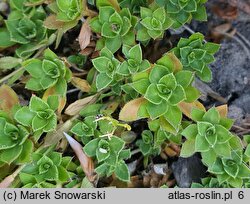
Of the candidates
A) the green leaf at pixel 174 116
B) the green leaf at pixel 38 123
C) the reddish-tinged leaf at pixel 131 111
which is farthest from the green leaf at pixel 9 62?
the green leaf at pixel 174 116

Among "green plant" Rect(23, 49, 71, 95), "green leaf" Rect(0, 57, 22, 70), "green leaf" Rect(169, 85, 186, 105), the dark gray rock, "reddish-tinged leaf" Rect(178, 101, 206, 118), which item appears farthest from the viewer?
"green leaf" Rect(0, 57, 22, 70)

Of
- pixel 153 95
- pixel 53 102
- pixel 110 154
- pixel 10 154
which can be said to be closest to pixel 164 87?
pixel 153 95

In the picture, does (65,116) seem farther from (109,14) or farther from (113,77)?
(109,14)

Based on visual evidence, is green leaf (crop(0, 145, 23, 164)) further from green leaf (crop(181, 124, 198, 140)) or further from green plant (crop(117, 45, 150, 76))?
green leaf (crop(181, 124, 198, 140))

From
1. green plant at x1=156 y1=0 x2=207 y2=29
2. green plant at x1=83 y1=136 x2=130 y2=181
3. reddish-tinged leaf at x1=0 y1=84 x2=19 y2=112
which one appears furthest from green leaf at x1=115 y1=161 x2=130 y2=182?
green plant at x1=156 y1=0 x2=207 y2=29

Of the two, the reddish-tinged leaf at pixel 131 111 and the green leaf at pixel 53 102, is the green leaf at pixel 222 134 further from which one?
the green leaf at pixel 53 102

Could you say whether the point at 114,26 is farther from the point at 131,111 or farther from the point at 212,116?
the point at 212,116
